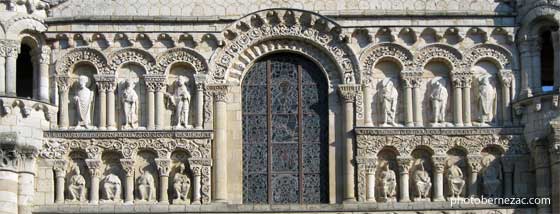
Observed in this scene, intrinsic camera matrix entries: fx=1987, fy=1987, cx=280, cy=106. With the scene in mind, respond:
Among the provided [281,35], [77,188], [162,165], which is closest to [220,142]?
[162,165]

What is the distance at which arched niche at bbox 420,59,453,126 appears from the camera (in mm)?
35219

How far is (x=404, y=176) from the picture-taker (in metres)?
34.8

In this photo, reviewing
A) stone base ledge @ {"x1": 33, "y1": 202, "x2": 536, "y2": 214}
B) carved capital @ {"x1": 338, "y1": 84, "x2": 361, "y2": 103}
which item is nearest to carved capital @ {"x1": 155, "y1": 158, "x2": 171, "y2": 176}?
stone base ledge @ {"x1": 33, "y1": 202, "x2": 536, "y2": 214}

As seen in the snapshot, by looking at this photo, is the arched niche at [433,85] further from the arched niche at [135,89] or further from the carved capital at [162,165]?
the arched niche at [135,89]

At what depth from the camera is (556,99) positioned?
113 ft

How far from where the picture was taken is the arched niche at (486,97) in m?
35.2

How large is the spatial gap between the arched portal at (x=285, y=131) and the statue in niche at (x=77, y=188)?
2.83 meters

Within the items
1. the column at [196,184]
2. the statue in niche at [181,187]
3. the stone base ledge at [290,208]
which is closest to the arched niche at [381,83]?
the stone base ledge at [290,208]

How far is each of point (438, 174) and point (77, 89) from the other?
6557 mm

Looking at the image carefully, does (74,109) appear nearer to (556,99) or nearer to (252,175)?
(252,175)

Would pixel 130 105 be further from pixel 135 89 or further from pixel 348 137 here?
pixel 348 137

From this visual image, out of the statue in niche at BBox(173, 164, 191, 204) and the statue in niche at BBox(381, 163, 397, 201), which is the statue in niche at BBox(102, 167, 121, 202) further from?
the statue in niche at BBox(381, 163, 397, 201)

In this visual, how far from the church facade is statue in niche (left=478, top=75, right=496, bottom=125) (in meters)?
0.03

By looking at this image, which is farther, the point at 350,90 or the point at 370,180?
the point at 350,90
